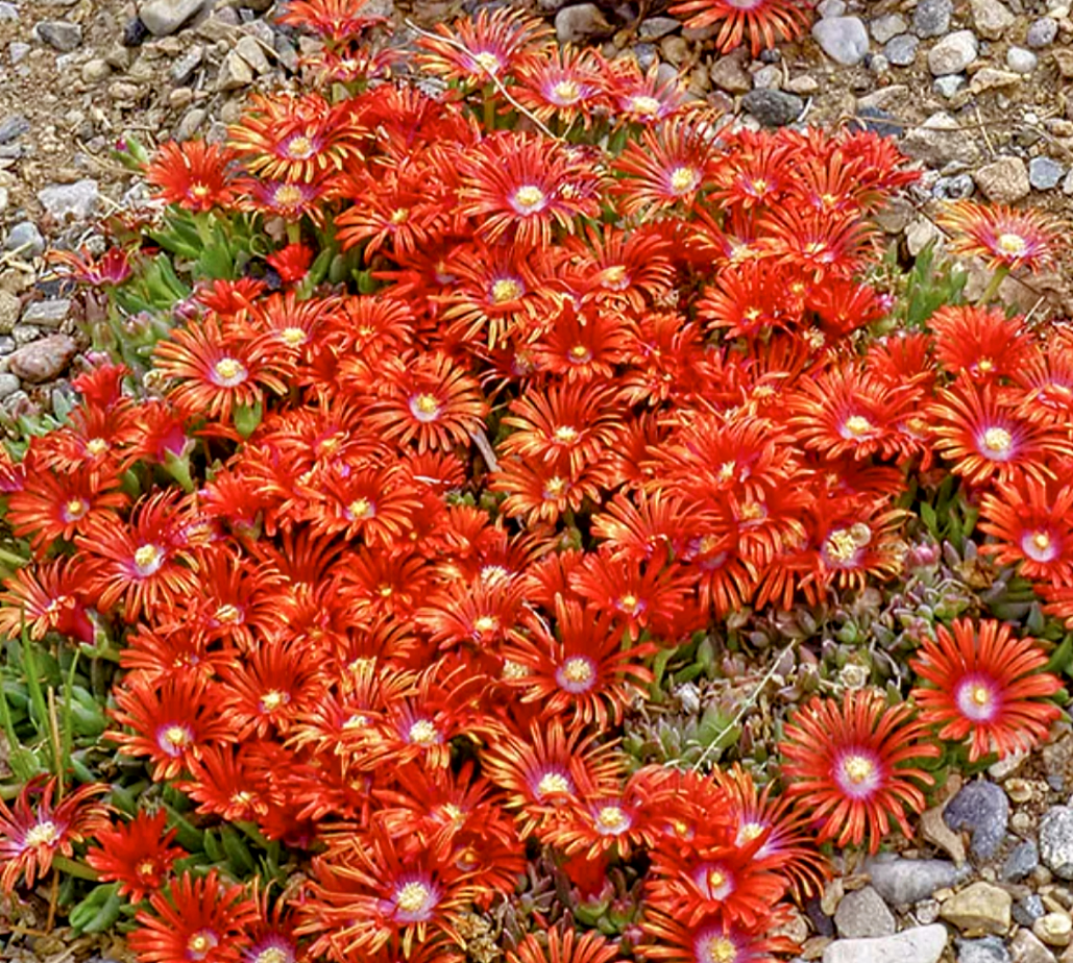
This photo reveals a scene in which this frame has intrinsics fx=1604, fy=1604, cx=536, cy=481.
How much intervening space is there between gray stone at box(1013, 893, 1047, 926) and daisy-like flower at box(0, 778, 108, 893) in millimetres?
1699

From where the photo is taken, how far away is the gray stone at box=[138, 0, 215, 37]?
4797mm

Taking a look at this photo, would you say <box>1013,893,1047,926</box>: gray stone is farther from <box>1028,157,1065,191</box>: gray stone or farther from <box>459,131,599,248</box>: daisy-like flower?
<box>1028,157,1065,191</box>: gray stone

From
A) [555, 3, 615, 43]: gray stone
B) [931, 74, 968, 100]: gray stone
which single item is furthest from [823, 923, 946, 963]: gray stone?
[555, 3, 615, 43]: gray stone

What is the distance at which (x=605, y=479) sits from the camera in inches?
129

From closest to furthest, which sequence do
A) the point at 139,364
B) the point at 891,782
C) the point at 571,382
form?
1. the point at 891,782
2. the point at 571,382
3. the point at 139,364

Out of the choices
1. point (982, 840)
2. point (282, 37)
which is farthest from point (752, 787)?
point (282, 37)

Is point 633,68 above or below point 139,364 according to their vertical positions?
above

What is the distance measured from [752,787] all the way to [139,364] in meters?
1.88

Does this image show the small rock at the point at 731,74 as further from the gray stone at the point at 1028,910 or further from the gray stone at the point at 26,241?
the gray stone at the point at 1028,910

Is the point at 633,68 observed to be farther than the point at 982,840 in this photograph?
Yes

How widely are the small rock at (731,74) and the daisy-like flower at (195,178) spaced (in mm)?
1343

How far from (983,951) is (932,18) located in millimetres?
2589

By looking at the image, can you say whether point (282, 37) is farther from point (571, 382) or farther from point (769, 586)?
point (769, 586)

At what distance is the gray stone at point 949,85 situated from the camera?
4258mm
